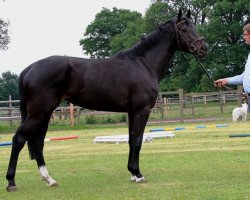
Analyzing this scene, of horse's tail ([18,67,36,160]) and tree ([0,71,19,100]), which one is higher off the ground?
tree ([0,71,19,100])

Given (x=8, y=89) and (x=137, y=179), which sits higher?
(x=8, y=89)

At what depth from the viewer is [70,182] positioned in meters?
9.48

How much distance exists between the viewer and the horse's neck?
32.4 ft

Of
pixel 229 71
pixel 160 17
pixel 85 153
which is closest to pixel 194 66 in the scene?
pixel 229 71

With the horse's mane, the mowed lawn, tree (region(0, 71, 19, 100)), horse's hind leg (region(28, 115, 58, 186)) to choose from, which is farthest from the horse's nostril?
tree (region(0, 71, 19, 100))

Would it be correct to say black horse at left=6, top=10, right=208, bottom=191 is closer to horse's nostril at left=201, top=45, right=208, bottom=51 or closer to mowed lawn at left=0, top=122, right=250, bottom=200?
Answer: horse's nostril at left=201, top=45, right=208, bottom=51

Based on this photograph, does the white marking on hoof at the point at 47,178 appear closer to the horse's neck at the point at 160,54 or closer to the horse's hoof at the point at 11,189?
the horse's hoof at the point at 11,189

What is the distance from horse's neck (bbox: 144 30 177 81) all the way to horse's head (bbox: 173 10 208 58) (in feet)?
0.49

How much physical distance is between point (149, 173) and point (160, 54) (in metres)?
2.26

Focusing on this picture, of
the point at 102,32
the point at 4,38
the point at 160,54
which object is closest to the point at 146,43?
the point at 160,54

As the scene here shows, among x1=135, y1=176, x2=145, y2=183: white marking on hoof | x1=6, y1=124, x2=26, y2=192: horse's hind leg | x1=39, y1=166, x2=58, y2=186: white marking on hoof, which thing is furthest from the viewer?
x1=135, y1=176, x2=145, y2=183: white marking on hoof

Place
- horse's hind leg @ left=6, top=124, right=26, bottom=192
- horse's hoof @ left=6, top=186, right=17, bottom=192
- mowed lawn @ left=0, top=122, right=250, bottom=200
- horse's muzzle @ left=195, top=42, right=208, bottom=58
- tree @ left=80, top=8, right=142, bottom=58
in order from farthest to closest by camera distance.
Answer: tree @ left=80, top=8, right=142, bottom=58
horse's muzzle @ left=195, top=42, right=208, bottom=58
horse's hind leg @ left=6, top=124, right=26, bottom=192
horse's hoof @ left=6, top=186, right=17, bottom=192
mowed lawn @ left=0, top=122, right=250, bottom=200

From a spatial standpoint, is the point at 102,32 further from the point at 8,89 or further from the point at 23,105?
the point at 23,105

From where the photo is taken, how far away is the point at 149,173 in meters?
10.3
